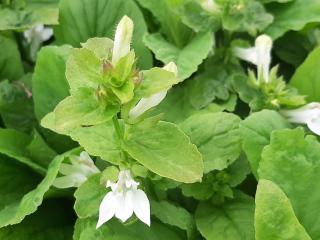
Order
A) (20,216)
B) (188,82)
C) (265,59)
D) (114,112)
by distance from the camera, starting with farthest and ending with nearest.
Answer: (188,82) < (265,59) < (20,216) < (114,112)

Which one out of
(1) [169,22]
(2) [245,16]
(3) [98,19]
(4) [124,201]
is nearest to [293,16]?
(2) [245,16]

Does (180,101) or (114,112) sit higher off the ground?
(114,112)

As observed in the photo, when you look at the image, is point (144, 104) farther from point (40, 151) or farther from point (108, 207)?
point (40, 151)

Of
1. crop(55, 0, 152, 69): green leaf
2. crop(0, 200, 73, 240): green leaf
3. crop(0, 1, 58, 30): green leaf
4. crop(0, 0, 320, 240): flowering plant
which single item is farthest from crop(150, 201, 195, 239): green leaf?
crop(0, 1, 58, 30): green leaf

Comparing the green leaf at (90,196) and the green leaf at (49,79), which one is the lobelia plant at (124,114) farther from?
the green leaf at (49,79)

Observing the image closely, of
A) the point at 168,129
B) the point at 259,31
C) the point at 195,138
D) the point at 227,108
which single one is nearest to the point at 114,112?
the point at 168,129

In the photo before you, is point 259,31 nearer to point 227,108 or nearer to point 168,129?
point 227,108

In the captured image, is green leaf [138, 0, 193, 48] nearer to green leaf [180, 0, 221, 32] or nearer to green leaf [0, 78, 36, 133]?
green leaf [180, 0, 221, 32]
